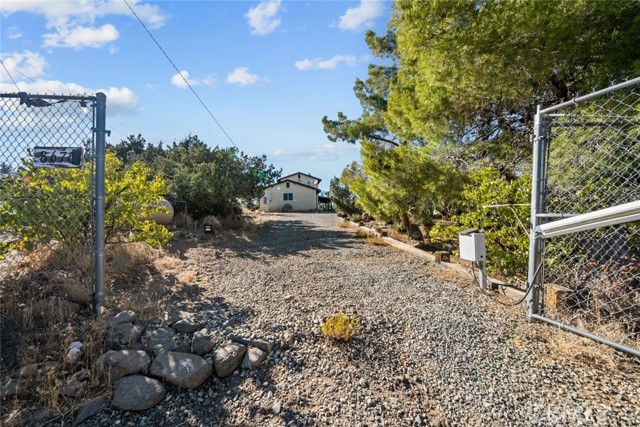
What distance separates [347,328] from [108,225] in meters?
4.17

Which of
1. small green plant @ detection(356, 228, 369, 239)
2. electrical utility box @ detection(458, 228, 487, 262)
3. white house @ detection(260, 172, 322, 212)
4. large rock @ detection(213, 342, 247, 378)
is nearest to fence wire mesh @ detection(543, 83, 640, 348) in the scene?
electrical utility box @ detection(458, 228, 487, 262)

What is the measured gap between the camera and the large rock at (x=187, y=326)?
3010 mm

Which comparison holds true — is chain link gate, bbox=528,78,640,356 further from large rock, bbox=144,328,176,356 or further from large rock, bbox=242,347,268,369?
large rock, bbox=144,328,176,356

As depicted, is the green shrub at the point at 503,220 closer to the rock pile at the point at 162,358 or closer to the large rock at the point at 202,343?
the rock pile at the point at 162,358

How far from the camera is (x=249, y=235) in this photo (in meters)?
10.1

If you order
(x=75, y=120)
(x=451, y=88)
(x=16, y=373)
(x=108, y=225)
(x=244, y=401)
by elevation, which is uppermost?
(x=451, y=88)

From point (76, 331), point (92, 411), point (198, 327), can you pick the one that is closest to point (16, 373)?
point (76, 331)

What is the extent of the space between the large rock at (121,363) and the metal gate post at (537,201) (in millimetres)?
3669

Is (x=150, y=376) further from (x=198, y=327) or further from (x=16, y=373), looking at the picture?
(x=16, y=373)

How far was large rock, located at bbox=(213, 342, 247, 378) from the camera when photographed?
2.48 m

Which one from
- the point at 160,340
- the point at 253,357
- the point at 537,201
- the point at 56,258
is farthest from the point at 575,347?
the point at 56,258

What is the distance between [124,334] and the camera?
276 centimetres

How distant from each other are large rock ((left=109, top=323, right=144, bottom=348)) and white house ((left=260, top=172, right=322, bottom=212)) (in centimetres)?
2732

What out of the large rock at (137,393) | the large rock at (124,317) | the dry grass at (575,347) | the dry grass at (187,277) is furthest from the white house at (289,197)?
the large rock at (137,393)
